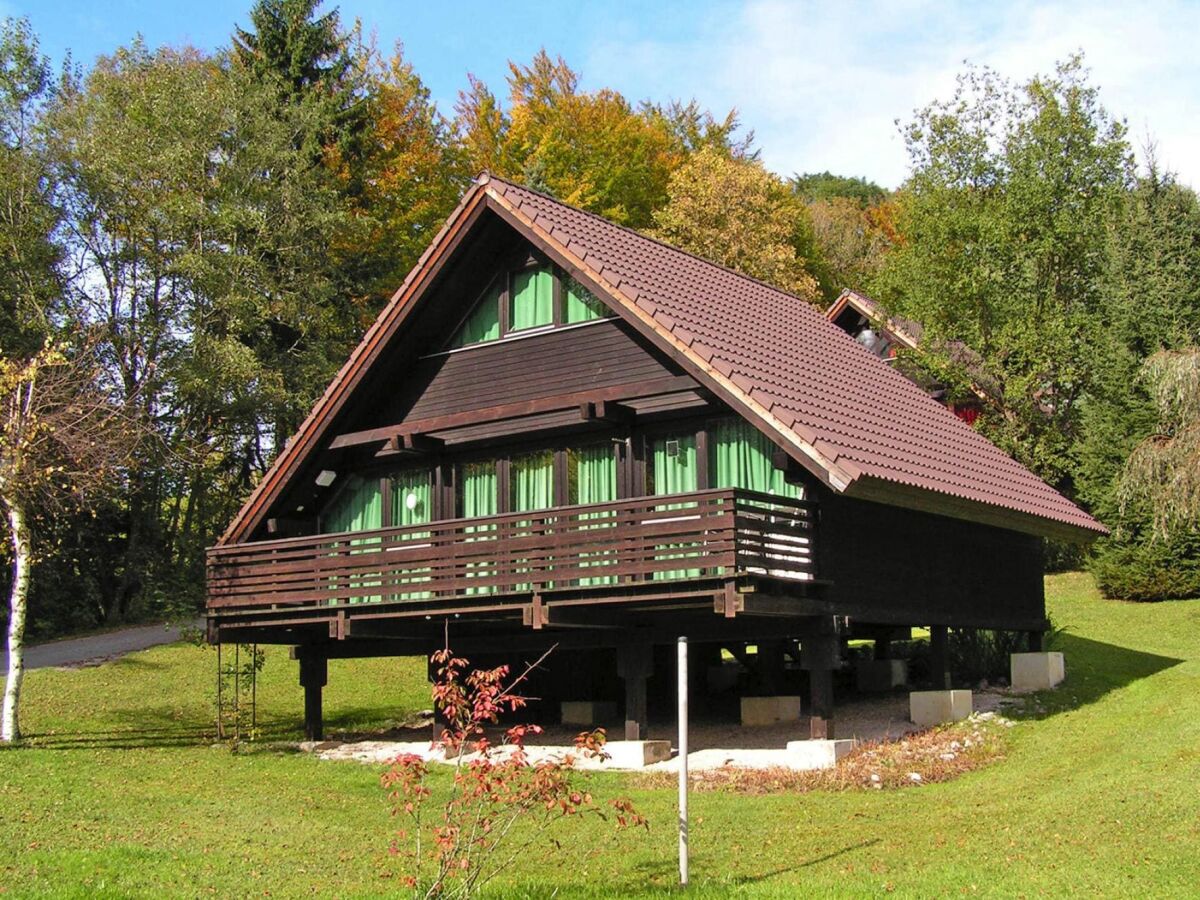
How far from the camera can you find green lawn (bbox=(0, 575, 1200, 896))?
11.1 m

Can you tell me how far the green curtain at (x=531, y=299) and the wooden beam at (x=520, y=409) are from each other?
139cm

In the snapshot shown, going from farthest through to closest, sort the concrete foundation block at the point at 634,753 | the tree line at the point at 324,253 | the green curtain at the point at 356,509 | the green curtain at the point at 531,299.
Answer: the tree line at the point at 324,253
the green curtain at the point at 356,509
the green curtain at the point at 531,299
the concrete foundation block at the point at 634,753

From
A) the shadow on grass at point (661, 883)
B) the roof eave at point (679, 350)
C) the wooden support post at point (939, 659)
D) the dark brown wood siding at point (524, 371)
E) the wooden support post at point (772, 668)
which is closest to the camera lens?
the shadow on grass at point (661, 883)

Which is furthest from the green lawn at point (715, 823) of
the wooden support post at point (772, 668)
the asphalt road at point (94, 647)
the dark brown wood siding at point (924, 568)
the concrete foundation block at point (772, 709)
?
the asphalt road at point (94, 647)

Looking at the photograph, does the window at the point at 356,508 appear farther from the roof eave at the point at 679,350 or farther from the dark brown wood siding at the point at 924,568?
the dark brown wood siding at the point at 924,568

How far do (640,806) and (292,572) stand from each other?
7.56 m

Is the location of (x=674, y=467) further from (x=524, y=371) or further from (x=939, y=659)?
(x=939, y=659)

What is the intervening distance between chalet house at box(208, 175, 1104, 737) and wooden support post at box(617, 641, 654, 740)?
0.04m

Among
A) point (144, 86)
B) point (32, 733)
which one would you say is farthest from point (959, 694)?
point (144, 86)

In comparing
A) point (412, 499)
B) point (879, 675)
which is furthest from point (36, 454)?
point (879, 675)

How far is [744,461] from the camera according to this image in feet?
60.8

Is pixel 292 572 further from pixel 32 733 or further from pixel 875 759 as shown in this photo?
pixel 875 759

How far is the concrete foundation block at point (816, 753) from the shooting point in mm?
17062

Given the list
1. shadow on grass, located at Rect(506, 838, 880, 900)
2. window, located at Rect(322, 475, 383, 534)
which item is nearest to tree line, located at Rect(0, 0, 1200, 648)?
window, located at Rect(322, 475, 383, 534)
